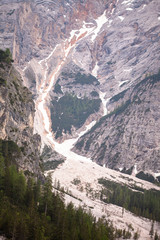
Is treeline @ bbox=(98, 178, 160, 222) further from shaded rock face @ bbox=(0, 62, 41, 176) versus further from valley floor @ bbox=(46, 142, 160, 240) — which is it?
shaded rock face @ bbox=(0, 62, 41, 176)

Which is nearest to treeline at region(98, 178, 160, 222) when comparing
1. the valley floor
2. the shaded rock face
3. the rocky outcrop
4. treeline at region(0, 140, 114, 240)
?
the valley floor

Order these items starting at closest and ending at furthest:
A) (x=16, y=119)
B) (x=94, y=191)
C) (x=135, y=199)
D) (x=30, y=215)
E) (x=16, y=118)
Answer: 1. (x=30, y=215)
2. (x=16, y=119)
3. (x=16, y=118)
4. (x=135, y=199)
5. (x=94, y=191)

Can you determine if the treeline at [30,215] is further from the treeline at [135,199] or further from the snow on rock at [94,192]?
the treeline at [135,199]

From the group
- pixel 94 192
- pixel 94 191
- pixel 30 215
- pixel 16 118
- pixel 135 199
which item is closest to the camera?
pixel 30 215

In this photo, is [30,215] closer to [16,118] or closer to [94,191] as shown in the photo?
[16,118]

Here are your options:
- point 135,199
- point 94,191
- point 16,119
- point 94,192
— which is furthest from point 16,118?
point 135,199

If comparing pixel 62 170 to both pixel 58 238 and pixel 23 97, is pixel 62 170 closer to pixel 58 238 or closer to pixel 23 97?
pixel 23 97
